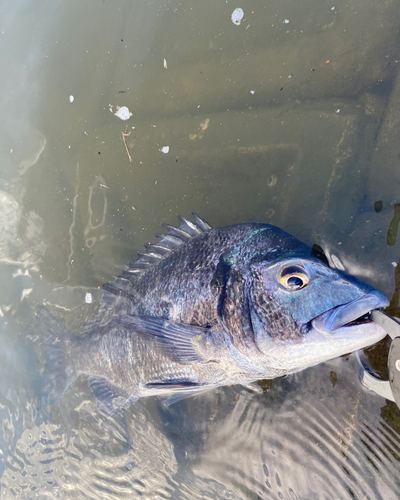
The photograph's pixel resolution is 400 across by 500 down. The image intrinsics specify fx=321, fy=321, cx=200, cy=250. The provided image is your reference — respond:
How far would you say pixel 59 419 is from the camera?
3.81 m

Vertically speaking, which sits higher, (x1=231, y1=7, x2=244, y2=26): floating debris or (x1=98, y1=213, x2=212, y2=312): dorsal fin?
(x1=231, y1=7, x2=244, y2=26): floating debris

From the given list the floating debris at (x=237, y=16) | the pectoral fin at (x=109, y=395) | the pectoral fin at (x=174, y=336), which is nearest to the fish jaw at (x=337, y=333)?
the pectoral fin at (x=174, y=336)

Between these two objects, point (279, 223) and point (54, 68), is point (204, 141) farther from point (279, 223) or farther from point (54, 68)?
point (54, 68)

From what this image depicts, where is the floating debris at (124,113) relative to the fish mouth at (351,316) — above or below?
above

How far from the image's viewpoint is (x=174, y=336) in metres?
2.13

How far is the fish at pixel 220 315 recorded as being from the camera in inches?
66.4

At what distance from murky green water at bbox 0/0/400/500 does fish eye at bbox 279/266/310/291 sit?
100 cm

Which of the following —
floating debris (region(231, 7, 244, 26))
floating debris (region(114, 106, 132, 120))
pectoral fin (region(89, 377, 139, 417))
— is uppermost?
floating debris (region(231, 7, 244, 26))

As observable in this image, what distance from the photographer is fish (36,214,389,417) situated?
1687 mm

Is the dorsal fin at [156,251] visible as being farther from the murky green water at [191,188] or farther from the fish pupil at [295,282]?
the fish pupil at [295,282]

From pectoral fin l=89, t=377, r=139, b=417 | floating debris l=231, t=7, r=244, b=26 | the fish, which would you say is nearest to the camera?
the fish

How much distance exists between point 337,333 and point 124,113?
281 centimetres

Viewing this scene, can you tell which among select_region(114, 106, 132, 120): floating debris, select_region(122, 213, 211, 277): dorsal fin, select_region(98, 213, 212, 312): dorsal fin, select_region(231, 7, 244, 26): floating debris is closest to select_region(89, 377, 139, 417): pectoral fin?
select_region(98, 213, 212, 312): dorsal fin

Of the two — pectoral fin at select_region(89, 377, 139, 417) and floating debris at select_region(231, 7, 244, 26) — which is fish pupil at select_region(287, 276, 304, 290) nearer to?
pectoral fin at select_region(89, 377, 139, 417)
